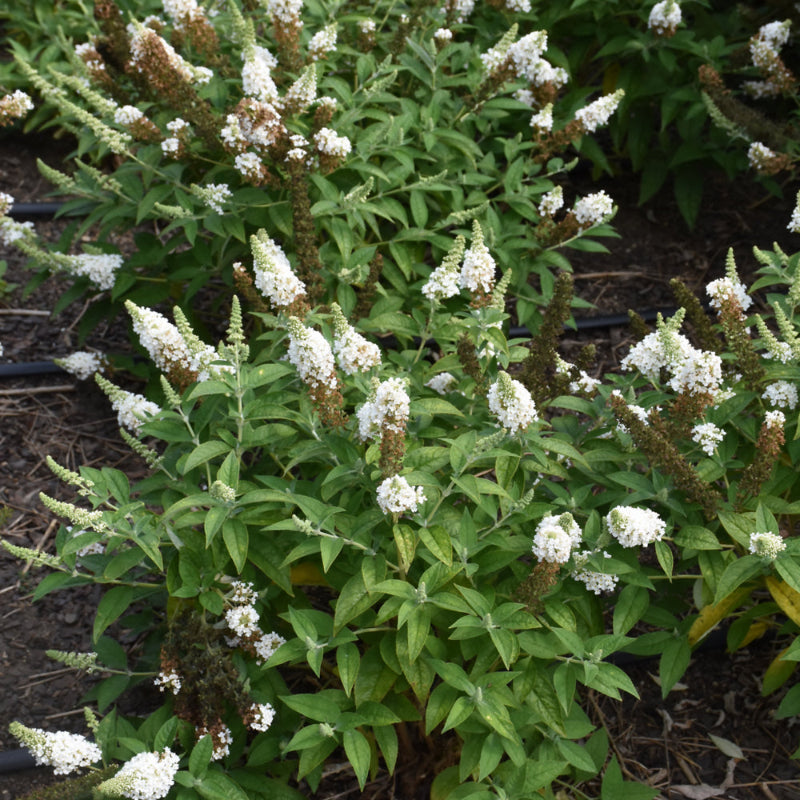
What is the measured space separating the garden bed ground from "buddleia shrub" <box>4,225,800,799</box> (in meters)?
0.29

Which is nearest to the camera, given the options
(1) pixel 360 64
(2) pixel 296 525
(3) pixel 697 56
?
(2) pixel 296 525

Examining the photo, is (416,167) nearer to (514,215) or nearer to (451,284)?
(514,215)

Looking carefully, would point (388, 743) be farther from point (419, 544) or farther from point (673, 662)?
point (673, 662)

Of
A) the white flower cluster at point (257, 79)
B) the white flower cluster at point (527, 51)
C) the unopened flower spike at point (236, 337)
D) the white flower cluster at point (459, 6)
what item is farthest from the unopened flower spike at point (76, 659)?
the white flower cluster at point (459, 6)

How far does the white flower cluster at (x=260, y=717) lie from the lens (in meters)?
2.59

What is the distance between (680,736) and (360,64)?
116 inches

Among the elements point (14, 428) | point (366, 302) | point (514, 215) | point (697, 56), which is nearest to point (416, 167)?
point (514, 215)

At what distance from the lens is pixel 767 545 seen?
2371 millimetres

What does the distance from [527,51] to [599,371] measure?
5.11 ft

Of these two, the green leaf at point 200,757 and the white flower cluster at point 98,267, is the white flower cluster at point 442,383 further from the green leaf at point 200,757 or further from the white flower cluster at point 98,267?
the white flower cluster at point 98,267

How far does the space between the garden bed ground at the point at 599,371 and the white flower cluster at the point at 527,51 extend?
4.58 ft

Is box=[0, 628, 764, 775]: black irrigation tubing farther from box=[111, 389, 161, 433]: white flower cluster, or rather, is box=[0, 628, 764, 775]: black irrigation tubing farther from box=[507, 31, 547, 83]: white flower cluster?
box=[507, 31, 547, 83]: white flower cluster

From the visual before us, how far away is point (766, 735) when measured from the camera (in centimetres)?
317

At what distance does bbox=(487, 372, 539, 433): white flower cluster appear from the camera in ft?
8.25
